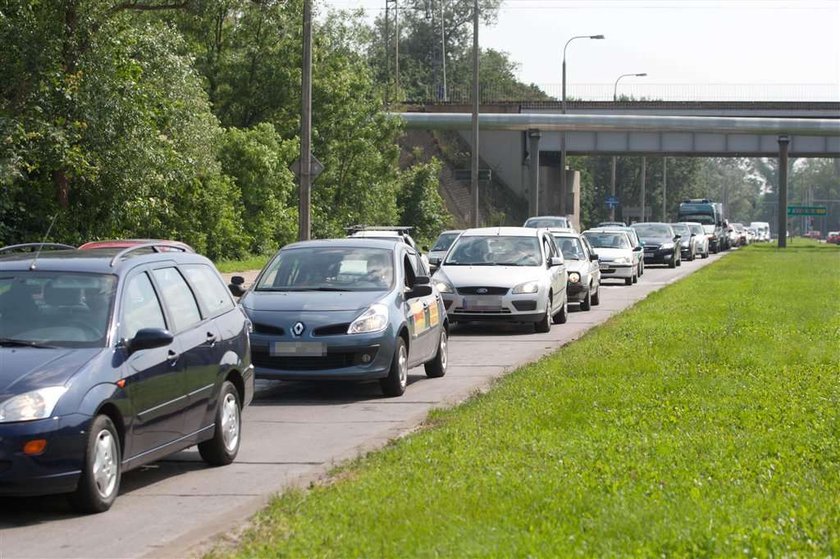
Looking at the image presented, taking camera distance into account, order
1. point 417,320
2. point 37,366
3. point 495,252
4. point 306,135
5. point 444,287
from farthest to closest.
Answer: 1. point 306,135
2. point 495,252
3. point 444,287
4. point 417,320
5. point 37,366

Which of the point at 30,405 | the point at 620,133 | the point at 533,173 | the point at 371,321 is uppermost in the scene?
the point at 620,133

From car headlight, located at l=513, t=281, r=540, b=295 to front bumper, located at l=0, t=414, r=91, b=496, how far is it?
1504 centimetres

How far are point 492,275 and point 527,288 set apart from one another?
2.15 ft

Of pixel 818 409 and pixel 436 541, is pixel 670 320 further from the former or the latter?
pixel 436 541

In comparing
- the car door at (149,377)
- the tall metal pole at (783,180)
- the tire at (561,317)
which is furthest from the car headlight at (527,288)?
the tall metal pole at (783,180)

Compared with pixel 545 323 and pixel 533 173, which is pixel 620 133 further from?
pixel 545 323

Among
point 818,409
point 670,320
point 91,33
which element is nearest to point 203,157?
point 91,33

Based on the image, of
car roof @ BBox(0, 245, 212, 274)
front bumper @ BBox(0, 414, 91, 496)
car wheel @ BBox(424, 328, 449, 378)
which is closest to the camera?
front bumper @ BBox(0, 414, 91, 496)

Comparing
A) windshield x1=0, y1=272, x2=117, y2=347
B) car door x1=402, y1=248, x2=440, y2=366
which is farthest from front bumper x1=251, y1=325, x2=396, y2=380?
windshield x1=0, y1=272, x2=117, y2=347

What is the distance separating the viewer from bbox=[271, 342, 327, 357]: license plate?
14.4 metres

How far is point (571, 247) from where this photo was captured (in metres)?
30.7

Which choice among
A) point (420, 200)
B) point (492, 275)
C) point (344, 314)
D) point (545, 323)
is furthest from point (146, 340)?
point (420, 200)

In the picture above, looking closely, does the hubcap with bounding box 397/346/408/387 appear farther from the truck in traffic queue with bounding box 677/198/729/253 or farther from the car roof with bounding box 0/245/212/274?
the truck in traffic queue with bounding box 677/198/729/253

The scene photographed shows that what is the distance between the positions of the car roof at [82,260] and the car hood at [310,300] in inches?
174
